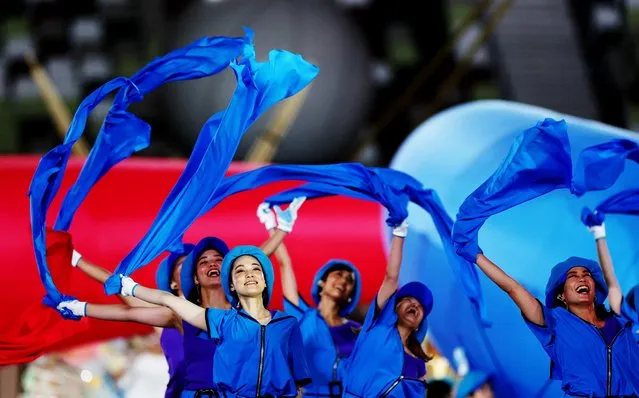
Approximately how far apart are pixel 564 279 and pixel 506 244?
1.34ft

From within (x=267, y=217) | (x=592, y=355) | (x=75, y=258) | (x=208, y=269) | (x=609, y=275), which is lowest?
(x=592, y=355)

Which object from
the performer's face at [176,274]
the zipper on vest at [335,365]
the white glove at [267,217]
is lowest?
the zipper on vest at [335,365]

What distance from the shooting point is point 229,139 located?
9.77 feet

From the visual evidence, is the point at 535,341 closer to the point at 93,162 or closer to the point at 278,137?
the point at 93,162

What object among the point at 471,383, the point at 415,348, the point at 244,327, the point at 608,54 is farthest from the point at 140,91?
the point at 608,54

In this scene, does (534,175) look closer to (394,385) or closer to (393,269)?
(393,269)

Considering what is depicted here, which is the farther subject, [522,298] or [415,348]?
[415,348]

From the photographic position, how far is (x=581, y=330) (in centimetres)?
283

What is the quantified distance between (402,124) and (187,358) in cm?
318

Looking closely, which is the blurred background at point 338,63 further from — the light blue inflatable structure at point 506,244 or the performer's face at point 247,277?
the performer's face at point 247,277

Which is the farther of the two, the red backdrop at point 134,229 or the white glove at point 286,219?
the red backdrop at point 134,229

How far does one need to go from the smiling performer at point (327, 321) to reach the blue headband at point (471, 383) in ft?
1.06

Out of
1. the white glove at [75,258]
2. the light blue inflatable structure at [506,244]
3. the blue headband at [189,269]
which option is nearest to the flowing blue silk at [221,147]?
the blue headband at [189,269]

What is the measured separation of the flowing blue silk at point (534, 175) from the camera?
2863 mm
